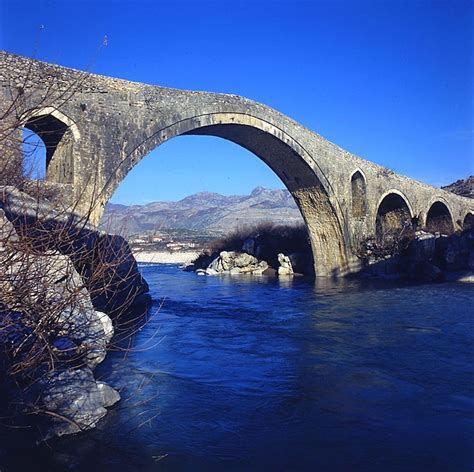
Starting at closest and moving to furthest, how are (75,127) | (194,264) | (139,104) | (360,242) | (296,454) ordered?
1. (296,454)
2. (75,127)
3. (139,104)
4. (360,242)
5. (194,264)

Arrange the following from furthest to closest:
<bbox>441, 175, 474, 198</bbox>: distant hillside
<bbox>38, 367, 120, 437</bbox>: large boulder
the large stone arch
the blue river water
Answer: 1. <bbox>441, 175, 474, 198</bbox>: distant hillside
2. the large stone arch
3. <bbox>38, 367, 120, 437</bbox>: large boulder
4. the blue river water

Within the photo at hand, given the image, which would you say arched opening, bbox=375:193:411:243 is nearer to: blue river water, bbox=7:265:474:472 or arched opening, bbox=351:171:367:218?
arched opening, bbox=351:171:367:218

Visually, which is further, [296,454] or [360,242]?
[360,242]

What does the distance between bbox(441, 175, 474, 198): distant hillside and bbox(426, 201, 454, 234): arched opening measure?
1309cm

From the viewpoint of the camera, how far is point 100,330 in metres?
5.98

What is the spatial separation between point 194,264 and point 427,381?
78.0 ft

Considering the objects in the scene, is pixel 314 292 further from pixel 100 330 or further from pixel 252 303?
pixel 100 330

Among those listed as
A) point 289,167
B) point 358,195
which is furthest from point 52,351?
point 358,195

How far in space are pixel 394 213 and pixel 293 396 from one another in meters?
21.9

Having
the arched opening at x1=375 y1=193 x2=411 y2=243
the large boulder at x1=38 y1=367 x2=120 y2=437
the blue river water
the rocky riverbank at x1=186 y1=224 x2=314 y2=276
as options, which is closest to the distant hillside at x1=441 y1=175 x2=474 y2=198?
the arched opening at x1=375 y1=193 x2=411 y2=243

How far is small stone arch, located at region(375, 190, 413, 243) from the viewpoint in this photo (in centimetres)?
2381

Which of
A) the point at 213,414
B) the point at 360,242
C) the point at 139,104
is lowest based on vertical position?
the point at 213,414

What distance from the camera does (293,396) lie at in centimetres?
535

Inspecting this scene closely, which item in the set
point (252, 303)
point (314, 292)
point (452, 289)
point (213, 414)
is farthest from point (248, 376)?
point (452, 289)
